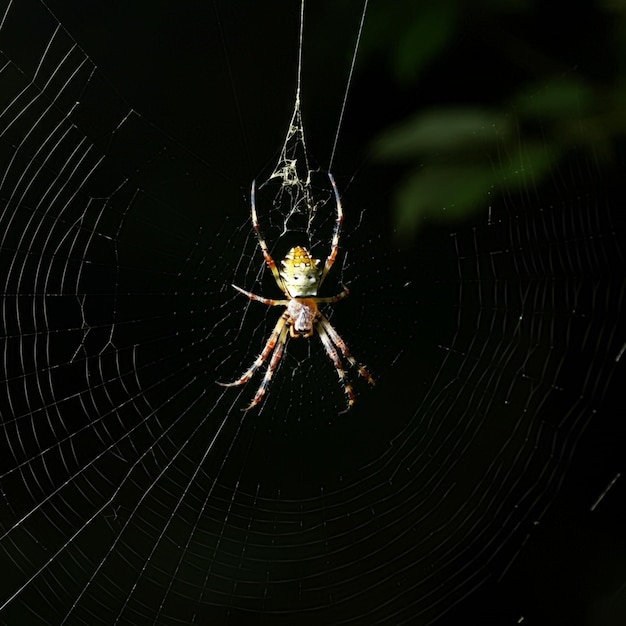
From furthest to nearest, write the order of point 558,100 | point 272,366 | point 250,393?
point 250,393
point 272,366
point 558,100

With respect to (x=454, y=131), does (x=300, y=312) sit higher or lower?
lower

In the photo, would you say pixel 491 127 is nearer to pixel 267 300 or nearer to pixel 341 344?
pixel 267 300

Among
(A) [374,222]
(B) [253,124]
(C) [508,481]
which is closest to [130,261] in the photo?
(B) [253,124]

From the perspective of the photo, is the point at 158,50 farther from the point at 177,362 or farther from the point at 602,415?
the point at 602,415

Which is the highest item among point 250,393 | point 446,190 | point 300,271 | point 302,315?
point 446,190

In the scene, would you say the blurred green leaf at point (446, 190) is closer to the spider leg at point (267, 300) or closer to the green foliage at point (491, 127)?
the green foliage at point (491, 127)

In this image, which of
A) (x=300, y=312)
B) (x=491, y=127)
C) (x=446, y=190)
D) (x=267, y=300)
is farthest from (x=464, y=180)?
(x=300, y=312)

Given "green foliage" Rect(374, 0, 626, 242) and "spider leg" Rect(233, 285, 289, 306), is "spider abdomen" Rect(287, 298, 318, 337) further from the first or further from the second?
"green foliage" Rect(374, 0, 626, 242)
